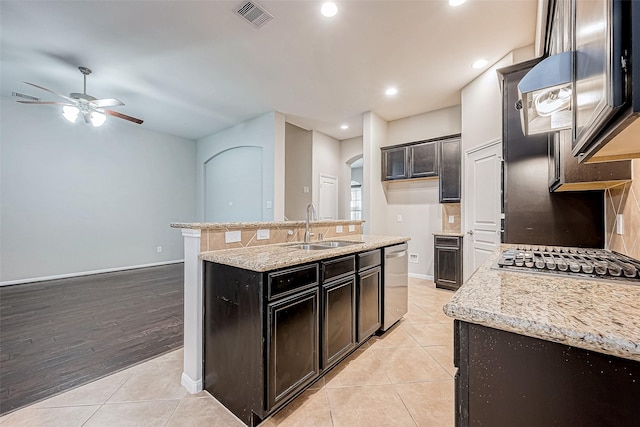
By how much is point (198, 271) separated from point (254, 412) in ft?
2.99

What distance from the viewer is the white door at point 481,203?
320 cm

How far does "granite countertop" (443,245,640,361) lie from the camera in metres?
0.54

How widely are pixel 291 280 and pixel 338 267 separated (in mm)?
480

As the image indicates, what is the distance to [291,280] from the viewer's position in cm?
156

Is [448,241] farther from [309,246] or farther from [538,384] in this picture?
[538,384]

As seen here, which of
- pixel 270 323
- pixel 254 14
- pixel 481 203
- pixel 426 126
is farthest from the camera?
pixel 426 126

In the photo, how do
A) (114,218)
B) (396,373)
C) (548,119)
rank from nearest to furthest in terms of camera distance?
1. (548,119)
2. (396,373)
3. (114,218)

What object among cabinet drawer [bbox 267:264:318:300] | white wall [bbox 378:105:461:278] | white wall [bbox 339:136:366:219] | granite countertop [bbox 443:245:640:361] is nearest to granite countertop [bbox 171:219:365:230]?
cabinet drawer [bbox 267:264:318:300]

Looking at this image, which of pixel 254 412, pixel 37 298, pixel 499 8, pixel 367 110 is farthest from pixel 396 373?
pixel 37 298

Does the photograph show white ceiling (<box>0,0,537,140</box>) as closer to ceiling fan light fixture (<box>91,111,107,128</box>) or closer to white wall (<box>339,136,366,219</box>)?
ceiling fan light fixture (<box>91,111,107,128</box>)

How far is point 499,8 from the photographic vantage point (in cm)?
236

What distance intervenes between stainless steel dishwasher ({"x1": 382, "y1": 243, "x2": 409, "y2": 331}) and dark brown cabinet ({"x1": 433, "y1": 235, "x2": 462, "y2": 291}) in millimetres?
1460

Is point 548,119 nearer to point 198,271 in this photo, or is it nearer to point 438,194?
point 198,271

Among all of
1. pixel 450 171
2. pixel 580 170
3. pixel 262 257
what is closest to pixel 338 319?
pixel 262 257
